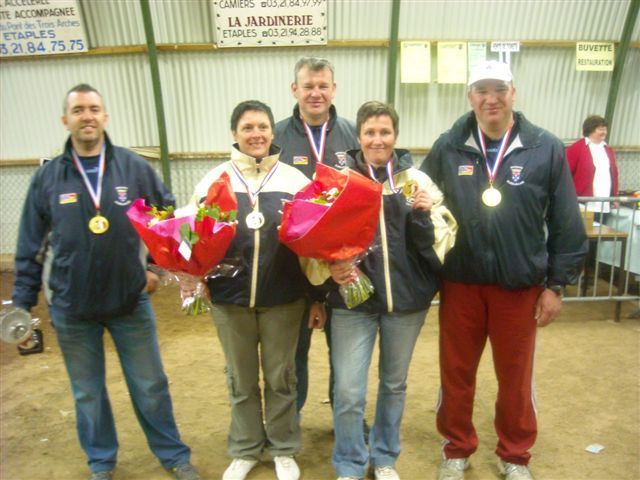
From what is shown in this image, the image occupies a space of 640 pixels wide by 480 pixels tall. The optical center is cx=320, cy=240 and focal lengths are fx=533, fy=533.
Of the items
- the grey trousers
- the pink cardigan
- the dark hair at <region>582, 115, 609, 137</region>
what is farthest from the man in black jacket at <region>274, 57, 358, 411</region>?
the dark hair at <region>582, 115, 609, 137</region>

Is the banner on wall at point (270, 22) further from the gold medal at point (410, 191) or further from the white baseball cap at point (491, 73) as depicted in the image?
the gold medal at point (410, 191)

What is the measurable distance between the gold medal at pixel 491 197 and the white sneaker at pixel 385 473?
1.32m

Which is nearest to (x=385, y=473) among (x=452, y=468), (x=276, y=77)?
(x=452, y=468)

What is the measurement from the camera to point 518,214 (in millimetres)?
2277

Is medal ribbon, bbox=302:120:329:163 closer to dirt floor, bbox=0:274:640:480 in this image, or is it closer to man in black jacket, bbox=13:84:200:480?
man in black jacket, bbox=13:84:200:480

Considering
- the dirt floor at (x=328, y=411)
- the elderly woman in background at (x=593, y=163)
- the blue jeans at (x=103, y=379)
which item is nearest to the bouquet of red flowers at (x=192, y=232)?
the blue jeans at (x=103, y=379)

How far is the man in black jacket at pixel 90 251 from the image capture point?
2262 mm

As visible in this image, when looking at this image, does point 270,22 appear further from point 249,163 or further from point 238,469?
point 238,469

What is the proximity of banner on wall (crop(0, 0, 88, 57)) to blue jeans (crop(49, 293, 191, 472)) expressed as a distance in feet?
15.3

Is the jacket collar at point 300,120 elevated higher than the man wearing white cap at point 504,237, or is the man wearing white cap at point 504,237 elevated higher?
the jacket collar at point 300,120

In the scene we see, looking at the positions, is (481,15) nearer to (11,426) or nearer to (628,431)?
(628,431)

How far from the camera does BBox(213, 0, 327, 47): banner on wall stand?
18.8 feet

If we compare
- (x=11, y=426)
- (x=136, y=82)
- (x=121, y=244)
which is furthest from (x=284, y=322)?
(x=136, y=82)

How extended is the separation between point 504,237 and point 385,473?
4.06ft
